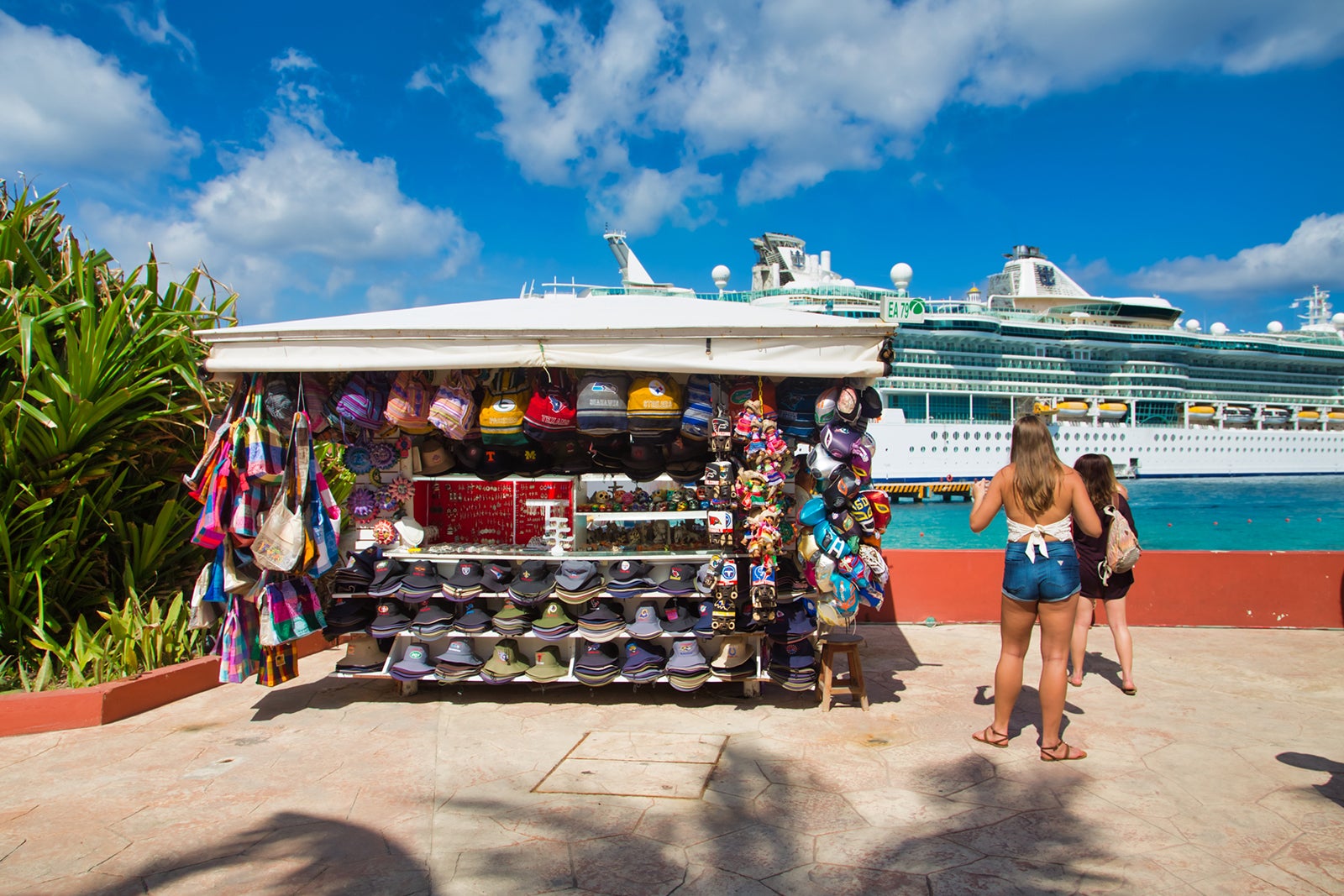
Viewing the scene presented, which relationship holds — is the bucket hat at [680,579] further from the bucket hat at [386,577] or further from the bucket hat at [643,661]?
the bucket hat at [386,577]

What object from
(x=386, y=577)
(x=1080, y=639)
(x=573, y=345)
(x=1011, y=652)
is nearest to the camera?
(x=1011, y=652)

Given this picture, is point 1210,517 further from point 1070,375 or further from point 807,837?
point 807,837

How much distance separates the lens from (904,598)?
286 inches

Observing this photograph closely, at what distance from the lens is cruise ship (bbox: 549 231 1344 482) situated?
149ft

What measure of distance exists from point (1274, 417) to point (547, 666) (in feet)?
218

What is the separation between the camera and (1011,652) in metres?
4.06

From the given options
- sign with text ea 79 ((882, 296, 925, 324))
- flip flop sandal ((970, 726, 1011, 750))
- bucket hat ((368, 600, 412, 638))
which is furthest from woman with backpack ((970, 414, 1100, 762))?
sign with text ea 79 ((882, 296, 925, 324))

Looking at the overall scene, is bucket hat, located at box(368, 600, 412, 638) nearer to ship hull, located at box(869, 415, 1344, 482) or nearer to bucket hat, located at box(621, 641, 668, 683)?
bucket hat, located at box(621, 641, 668, 683)

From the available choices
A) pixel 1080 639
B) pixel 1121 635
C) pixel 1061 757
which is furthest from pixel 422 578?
pixel 1121 635

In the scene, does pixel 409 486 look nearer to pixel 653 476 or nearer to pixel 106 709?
pixel 653 476

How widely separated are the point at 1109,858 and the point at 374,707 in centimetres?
395

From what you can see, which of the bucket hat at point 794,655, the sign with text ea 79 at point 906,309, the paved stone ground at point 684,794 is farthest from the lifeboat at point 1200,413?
the bucket hat at point 794,655

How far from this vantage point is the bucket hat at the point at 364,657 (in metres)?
5.13

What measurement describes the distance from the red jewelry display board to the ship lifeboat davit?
4970 cm
